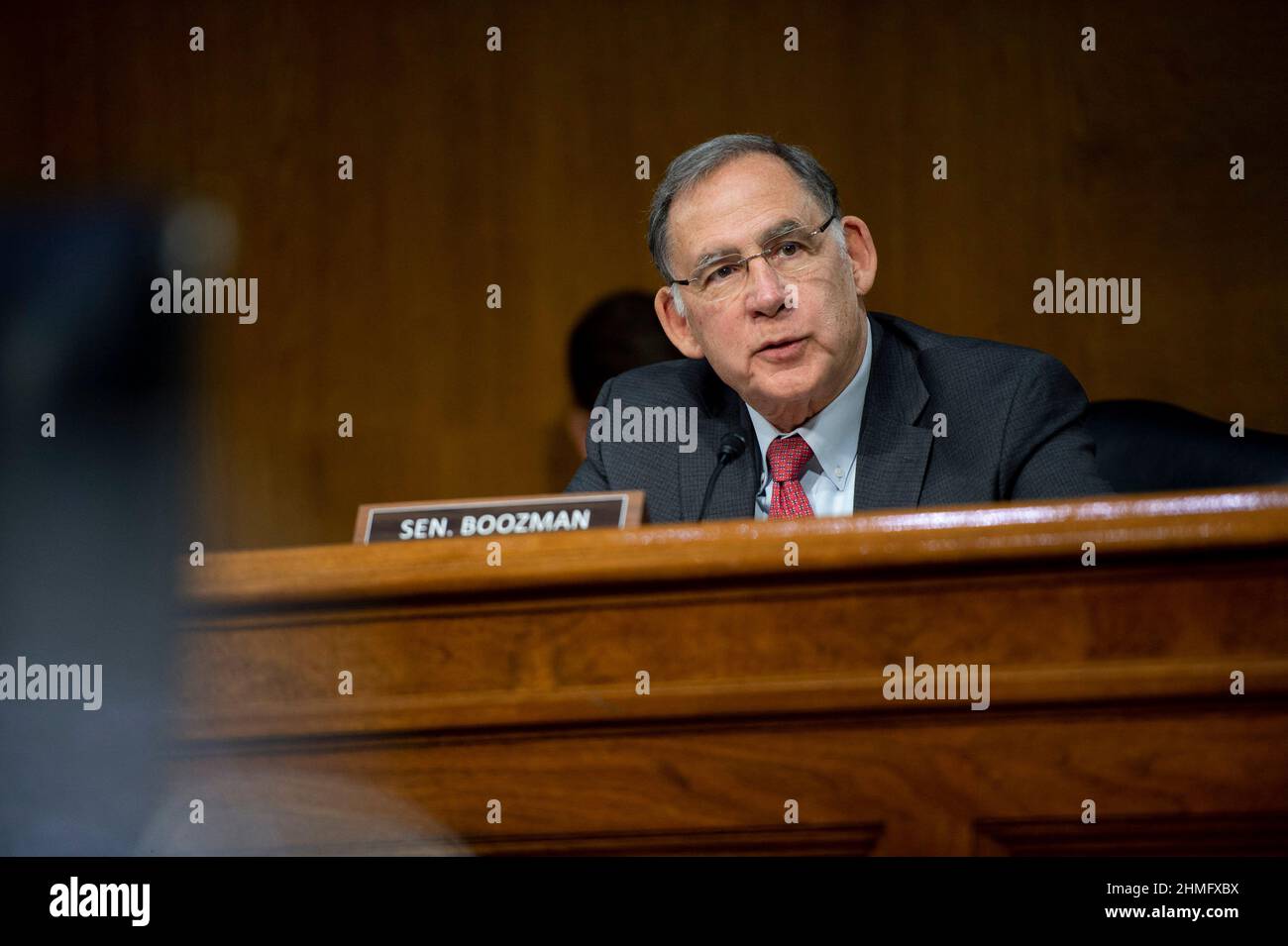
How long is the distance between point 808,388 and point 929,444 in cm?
17

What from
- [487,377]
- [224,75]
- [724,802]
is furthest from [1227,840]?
[224,75]

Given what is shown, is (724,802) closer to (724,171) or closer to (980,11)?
(724,171)

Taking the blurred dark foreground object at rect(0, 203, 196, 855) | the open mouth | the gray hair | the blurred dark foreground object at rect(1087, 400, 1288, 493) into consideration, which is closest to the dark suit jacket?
the open mouth

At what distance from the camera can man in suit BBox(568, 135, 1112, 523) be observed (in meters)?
1.68

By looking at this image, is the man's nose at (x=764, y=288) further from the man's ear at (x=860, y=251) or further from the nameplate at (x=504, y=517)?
the nameplate at (x=504, y=517)

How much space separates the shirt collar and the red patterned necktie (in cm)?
2

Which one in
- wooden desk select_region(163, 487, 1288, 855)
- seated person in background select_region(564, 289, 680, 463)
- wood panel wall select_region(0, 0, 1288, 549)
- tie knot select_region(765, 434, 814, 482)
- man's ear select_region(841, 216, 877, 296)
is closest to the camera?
wooden desk select_region(163, 487, 1288, 855)

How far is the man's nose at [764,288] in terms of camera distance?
172cm

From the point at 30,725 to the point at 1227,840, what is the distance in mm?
1007

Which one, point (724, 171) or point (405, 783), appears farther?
point (724, 171)

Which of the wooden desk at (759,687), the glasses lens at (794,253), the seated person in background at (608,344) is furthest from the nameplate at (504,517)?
the seated person in background at (608,344)

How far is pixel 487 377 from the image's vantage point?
3.50m

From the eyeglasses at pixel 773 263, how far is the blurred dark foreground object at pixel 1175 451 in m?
0.61

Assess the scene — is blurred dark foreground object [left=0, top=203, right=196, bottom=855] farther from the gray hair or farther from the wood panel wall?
the wood panel wall
